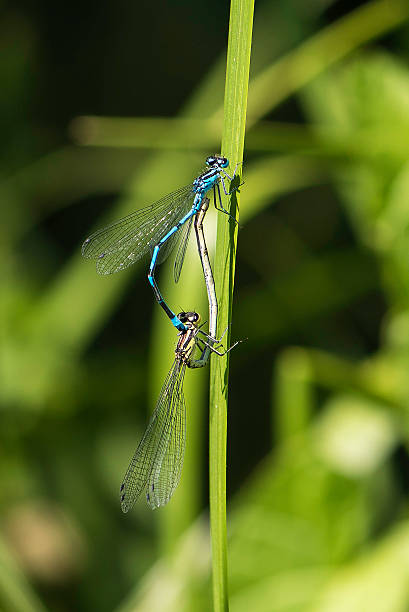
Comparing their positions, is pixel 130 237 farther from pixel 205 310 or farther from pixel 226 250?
pixel 226 250

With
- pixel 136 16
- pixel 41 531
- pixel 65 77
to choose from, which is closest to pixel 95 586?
pixel 41 531

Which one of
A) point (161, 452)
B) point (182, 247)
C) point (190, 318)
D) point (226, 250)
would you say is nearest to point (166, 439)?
point (161, 452)

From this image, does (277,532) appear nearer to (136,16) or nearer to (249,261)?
(249,261)

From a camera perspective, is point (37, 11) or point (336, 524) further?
point (37, 11)

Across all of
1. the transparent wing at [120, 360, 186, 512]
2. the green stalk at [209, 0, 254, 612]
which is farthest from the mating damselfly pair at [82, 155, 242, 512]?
the green stalk at [209, 0, 254, 612]

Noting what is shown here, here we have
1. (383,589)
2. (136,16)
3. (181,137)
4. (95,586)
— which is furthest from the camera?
(136,16)

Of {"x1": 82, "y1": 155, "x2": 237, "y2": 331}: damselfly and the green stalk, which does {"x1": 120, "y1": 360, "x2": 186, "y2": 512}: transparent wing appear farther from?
the green stalk

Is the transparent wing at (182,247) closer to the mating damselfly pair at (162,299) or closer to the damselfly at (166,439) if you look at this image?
the mating damselfly pair at (162,299)
